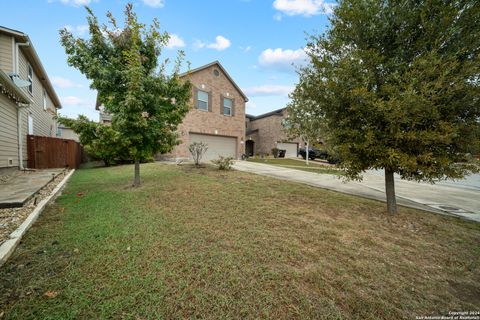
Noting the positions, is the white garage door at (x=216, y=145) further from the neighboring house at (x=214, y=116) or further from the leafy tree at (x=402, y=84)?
the leafy tree at (x=402, y=84)

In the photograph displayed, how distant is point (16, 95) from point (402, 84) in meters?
12.5

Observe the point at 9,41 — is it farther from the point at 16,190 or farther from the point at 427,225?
the point at 427,225

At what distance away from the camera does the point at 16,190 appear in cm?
519

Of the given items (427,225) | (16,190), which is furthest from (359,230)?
(16,190)

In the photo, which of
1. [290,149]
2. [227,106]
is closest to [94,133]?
[227,106]

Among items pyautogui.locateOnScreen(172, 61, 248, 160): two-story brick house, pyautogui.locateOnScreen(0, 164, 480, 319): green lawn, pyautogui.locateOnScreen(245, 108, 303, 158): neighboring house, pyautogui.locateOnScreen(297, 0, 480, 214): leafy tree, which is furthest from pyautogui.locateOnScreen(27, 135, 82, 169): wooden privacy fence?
pyautogui.locateOnScreen(245, 108, 303, 158): neighboring house

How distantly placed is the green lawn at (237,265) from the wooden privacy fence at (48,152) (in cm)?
858

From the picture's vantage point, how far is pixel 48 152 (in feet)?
35.1

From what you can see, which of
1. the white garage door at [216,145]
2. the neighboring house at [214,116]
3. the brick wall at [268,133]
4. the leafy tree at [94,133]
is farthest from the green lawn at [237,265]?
the brick wall at [268,133]

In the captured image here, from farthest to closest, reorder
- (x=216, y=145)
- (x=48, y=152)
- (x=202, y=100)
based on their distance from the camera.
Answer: (x=216, y=145), (x=202, y=100), (x=48, y=152)

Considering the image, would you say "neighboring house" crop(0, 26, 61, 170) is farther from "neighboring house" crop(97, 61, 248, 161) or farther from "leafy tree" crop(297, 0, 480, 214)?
"leafy tree" crop(297, 0, 480, 214)

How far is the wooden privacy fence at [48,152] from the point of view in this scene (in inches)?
396

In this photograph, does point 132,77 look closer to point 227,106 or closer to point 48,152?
point 48,152

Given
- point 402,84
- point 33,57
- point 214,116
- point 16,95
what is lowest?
point 402,84
